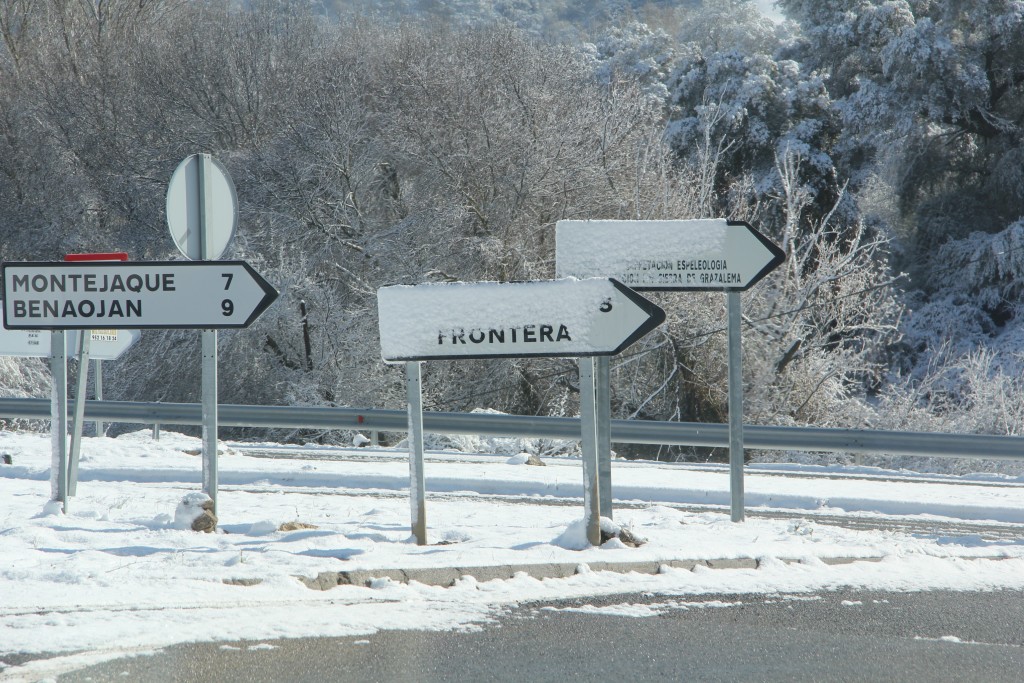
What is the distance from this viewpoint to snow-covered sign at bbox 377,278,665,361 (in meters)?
5.80

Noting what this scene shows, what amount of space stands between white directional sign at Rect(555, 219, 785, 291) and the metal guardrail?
2672mm

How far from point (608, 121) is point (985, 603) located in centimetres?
1622

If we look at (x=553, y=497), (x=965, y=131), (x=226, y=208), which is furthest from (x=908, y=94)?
(x=226, y=208)

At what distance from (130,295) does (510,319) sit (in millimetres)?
2176

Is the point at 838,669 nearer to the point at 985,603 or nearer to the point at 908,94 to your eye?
the point at 985,603

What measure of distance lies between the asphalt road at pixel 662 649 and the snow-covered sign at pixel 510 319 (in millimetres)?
1430

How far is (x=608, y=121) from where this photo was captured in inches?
804

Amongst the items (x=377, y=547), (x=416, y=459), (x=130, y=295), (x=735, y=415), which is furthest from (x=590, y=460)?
(x=130, y=295)

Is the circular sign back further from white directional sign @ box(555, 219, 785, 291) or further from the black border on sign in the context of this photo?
the black border on sign

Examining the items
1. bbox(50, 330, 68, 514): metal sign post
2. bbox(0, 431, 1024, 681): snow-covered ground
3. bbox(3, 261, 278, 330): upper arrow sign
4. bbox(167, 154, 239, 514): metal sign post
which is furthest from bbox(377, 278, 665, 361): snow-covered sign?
bbox(50, 330, 68, 514): metal sign post

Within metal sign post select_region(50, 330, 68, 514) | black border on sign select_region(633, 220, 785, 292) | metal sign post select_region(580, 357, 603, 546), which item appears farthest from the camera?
black border on sign select_region(633, 220, 785, 292)

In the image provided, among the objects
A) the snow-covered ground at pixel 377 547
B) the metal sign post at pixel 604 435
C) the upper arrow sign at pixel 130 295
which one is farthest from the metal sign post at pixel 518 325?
the upper arrow sign at pixel 130 295

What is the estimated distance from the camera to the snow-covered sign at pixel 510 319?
580 cm

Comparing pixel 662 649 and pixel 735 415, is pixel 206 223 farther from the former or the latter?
pixel 662 649
